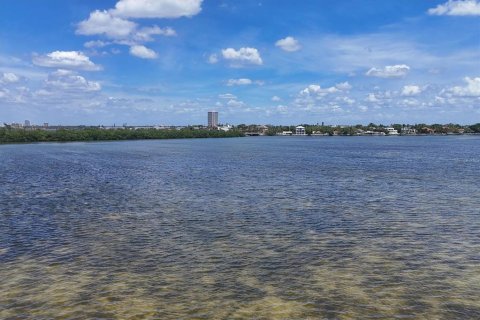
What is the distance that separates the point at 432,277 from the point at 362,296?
3.85 meters

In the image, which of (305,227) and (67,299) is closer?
(67,299)

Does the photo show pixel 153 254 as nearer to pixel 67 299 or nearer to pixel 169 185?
pixel 67 299

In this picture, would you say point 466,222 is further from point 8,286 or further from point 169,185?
point 169,185

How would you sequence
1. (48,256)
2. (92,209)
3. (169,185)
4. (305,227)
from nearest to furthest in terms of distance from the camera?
(48,256), (305,227), (92,209), (169,185)

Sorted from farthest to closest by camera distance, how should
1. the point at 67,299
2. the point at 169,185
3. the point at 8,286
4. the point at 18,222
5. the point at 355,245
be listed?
the point at 169,185 < the point at 18,222 < the point at 355,245 < the point at 8,286 < the point at 67,299

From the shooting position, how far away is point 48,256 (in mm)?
20844

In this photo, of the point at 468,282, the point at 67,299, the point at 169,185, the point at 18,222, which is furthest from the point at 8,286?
the point at 169,185

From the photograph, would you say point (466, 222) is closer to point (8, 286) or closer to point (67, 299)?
point (67, 299)

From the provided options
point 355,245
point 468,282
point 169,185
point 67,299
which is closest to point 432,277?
point 468,282

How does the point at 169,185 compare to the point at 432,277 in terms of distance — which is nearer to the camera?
the point at 432,277

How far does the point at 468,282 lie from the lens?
16.9 metres

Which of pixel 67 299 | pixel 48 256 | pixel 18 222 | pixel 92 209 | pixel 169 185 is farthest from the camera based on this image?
pixel 169 185

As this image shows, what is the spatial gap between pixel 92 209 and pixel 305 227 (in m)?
17.2

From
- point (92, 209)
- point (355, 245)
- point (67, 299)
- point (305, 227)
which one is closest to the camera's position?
point (67, 299)
